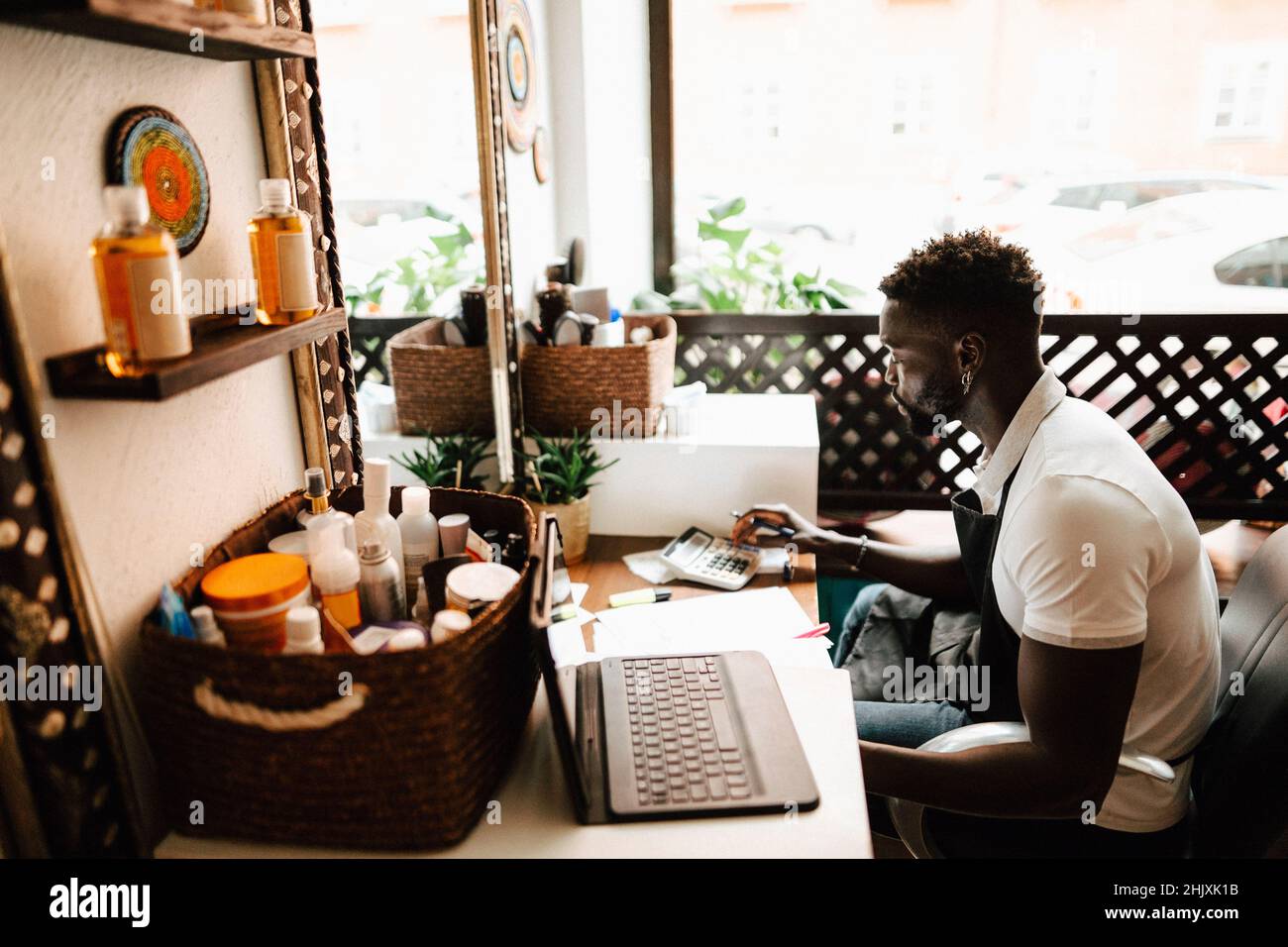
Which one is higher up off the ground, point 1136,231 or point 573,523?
point 1136,231

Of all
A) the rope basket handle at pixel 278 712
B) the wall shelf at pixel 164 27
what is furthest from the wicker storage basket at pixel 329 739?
the wall shelf at pixel 164 27

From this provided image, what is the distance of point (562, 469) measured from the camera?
174 centimetres

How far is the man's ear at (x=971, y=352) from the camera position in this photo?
136 cm

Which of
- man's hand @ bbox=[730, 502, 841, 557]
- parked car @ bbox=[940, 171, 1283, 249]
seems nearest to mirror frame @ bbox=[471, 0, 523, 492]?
man's hand @ bbox=[730, 502, 841, 557]

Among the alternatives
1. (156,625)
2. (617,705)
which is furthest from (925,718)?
(156,625)

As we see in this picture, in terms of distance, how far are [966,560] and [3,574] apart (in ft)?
4.64

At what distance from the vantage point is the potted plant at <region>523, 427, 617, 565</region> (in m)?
1.70

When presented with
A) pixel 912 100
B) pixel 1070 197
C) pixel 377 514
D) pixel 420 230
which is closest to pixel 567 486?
pixel 420 230

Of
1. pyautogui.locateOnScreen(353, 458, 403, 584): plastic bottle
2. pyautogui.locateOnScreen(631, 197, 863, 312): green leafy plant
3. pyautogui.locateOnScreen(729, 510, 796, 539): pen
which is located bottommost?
pyautogui.locateOnScreen(729, 510, 796, 539): pen

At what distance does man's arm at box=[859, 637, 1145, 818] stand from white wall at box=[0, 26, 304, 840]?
0.93 m

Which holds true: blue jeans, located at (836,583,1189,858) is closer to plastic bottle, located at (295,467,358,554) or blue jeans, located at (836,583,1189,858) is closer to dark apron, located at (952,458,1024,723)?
dark apron, located at (952,458,1024,723)

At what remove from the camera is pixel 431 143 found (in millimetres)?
1477

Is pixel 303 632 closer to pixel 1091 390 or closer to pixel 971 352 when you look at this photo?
pixel 971 352

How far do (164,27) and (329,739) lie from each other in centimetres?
65
